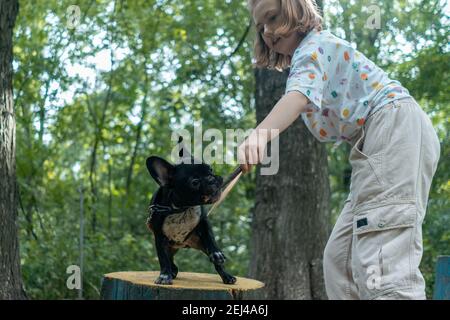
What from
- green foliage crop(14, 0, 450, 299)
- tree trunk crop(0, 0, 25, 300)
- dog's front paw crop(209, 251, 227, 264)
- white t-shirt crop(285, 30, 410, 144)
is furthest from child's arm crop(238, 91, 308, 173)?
green foliage crop(14, 0, 450, 299)

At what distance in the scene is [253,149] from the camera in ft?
9.66

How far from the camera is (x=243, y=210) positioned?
10.6 meters

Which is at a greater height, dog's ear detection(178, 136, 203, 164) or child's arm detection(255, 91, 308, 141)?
child's arm detection(255, 91, 308, 141)

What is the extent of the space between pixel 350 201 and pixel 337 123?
0.36 metres

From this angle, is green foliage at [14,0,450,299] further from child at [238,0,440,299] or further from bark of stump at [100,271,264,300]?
child at [238,0,440,299]

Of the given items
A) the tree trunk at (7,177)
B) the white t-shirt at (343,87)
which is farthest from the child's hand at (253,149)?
the tree trunk at (7,177)

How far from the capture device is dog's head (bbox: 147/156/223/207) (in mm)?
3678

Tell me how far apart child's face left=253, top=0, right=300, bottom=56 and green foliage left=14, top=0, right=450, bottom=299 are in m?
4.77

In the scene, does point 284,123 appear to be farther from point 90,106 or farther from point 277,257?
point 90,106

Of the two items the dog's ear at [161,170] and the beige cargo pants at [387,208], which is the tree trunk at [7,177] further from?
the beige cargo pants at [387,208]

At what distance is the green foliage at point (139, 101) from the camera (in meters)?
8.25

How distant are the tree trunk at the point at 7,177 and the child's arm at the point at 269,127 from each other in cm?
259

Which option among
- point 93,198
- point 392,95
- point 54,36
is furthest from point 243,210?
point 392,95

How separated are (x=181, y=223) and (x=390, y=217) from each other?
1.24 meters
